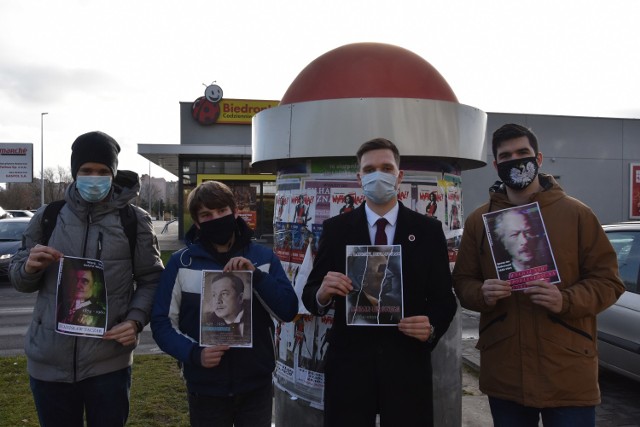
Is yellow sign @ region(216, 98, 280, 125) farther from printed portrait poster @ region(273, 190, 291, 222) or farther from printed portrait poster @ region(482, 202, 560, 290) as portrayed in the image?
printed portrait poster @ region(482, 202, 560, 290)

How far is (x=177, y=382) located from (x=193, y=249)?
11.2ft

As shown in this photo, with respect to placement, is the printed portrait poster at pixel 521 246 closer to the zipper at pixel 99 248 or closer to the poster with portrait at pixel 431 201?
the poster with portrait at pixel 431 201

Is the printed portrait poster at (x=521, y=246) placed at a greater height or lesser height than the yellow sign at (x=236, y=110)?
lesser

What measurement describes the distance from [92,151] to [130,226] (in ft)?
1.44

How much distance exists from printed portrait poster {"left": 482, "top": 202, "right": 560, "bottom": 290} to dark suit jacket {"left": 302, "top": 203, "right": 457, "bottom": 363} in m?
0.29

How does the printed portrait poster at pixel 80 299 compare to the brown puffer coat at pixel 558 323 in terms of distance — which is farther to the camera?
the printed portrait poster at pixel 80 299

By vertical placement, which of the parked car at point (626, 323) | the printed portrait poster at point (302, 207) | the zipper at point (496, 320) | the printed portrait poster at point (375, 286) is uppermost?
the printed portrait poster at point (302, 207)

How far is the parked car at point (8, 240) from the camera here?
1301cm

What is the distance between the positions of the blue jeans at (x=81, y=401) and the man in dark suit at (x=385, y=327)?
112 centimetres

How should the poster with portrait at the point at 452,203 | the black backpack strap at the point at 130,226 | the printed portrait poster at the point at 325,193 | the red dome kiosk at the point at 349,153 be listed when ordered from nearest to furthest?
1. the black backpack strap at the point at 130,226
2. the red dome kiosk at the point at 349,153
3. the printed portrait poster at the point at 325,193
4. the poster with portrait at the point at 452,203

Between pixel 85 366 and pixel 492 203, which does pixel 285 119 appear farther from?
pixel 85 366

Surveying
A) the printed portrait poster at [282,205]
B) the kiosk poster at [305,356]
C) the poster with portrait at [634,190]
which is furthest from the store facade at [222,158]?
the kiosk poster at [305,356]

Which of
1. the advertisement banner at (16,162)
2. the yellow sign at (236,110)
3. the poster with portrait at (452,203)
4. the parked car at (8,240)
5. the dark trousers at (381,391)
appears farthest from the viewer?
the advertisement banner at (16,162)

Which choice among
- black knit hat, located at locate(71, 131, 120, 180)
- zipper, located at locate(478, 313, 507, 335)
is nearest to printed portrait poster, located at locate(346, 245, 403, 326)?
zipper, located at locate(478, 313, 507, 335)
